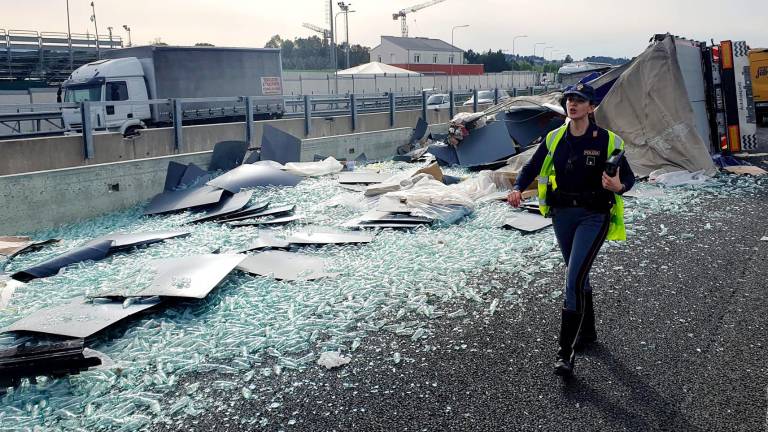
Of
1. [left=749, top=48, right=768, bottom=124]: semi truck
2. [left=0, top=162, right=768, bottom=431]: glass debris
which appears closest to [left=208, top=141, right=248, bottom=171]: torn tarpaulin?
[left=0, top=162, right=768, bottom=431]: glass debris

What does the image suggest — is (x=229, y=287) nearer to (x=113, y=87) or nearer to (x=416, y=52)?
(x=113, y=87)

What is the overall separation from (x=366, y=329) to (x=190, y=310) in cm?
157

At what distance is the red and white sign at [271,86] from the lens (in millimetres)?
28000

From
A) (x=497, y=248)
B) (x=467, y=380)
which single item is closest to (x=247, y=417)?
(x=467, y=380)

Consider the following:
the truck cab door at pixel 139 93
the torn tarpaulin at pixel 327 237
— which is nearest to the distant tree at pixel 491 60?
the truck cab door at pixel 139 93

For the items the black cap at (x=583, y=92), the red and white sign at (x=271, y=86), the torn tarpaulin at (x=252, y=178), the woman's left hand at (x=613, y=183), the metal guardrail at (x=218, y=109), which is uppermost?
the red and white sign at (x=271, y=86)

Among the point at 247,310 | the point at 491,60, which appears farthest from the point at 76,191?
the point at 491,60

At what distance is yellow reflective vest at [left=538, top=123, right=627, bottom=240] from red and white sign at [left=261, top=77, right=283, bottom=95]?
24.3m

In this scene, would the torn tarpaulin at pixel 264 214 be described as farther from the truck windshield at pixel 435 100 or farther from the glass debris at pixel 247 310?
the truck windshield at pixel 435 100

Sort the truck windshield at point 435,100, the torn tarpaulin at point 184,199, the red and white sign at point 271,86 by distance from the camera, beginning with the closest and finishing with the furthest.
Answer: the torn tarpaulin at point 184,199 → the red and white sign at point 271,86 → the truck windshield at point 435,100

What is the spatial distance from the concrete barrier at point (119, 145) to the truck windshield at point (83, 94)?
8.08 metres

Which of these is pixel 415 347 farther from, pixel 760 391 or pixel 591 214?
pixel 760 391

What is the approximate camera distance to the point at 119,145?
1312 cm

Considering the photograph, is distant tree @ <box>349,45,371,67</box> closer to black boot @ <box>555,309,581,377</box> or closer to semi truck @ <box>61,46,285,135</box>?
semi truck @ <box>61,46,285,135</box>
